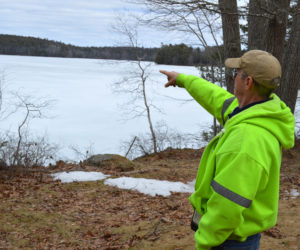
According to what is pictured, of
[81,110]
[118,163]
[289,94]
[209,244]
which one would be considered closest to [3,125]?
[81,110]

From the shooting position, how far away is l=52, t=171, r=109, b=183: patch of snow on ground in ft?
30.8

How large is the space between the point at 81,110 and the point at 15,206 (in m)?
21.4

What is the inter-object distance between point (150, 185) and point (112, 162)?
8.92 feet

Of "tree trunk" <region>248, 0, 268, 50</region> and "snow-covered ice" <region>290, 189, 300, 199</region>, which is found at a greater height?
"tree trunk" <region>248, 0, 268, 50</region>

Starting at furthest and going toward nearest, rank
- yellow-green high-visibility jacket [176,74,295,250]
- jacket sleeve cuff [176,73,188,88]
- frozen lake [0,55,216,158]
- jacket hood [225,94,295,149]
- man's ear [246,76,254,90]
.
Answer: frozen lake [0,55,216,158] → jacket sleeve cuff [176,73,188,88] → man's ear [246,76,254,90] → jacket hood [225,94,295,149] → yellow-green high-visibility jacket [176,74,295,250]

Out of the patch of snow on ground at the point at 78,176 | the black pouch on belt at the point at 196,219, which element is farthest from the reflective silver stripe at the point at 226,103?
the patch of snow on ground at the point at 78,176

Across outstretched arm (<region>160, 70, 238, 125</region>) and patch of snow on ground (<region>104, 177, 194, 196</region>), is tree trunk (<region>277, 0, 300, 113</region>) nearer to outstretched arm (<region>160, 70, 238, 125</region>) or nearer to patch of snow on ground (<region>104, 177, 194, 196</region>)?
patch of snow on ground (<region>104, 177, 194, 196</region>)

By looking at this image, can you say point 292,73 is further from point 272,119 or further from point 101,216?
point 272,119

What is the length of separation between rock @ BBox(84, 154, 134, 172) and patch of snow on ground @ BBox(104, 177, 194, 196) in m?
1.51

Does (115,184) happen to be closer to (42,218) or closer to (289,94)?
(42,218)

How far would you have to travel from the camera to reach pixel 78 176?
9.55 metres

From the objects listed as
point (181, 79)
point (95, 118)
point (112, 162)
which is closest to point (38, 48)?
point (95, 118)

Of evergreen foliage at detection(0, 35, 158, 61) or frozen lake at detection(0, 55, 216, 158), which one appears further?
evergreen foliage at detection(0, 35, 158, 61)

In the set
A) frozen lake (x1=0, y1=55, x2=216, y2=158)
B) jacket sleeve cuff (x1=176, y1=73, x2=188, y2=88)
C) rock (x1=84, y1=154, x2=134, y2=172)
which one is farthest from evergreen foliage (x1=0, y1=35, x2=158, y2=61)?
jacket sleeve cuff (x1=176, y1=73, x2=188, y2=88)
